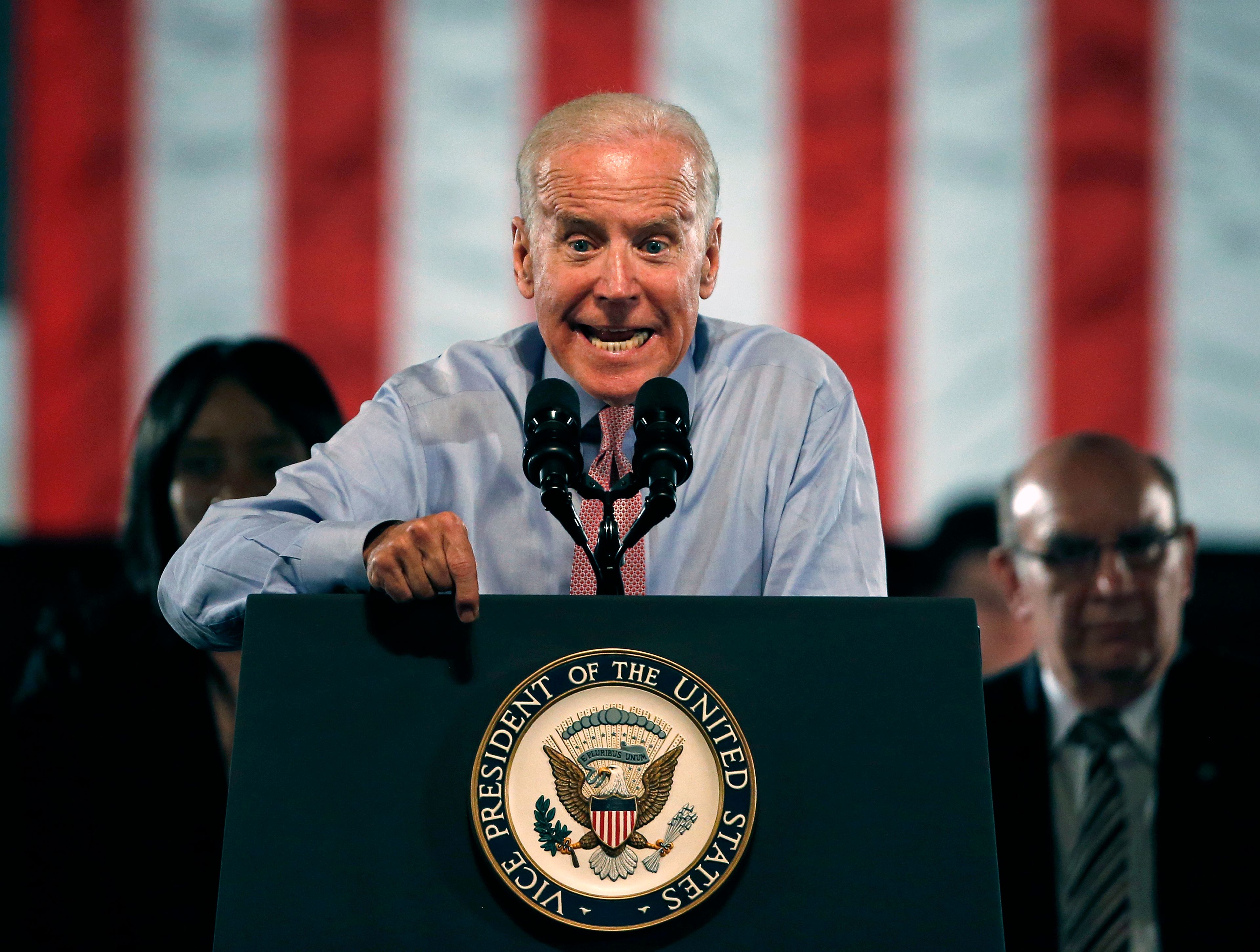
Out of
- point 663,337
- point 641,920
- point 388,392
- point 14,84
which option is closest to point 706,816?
point 641,920

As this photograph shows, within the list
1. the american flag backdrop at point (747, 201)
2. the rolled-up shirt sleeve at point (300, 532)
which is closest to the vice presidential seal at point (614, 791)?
the rolled-up shirt sleeve at point (300, 532)

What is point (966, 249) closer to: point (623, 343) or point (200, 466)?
point (200, 466)

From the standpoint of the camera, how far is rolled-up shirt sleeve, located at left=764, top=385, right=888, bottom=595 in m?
1.51

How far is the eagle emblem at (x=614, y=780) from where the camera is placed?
1.07 metres

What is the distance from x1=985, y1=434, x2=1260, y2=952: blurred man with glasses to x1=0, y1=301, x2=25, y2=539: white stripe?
2978mm

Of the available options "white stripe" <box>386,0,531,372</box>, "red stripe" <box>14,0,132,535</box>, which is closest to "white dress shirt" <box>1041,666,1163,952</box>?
"white stripe" <box>386,0,531,372</box>

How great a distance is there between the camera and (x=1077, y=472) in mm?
2609

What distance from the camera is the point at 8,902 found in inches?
96.3

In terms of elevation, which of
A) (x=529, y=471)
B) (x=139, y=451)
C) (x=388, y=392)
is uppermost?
(x=139, y=451)

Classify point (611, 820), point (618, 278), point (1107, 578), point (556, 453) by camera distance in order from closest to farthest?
point (611, 820) < point (556, 453) < point (618, 278) < point (1107, 578)

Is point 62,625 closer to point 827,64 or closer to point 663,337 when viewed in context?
point 663,337

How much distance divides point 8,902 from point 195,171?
2.44m

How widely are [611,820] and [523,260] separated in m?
0.84

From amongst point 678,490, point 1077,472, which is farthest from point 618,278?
point 1077,472
